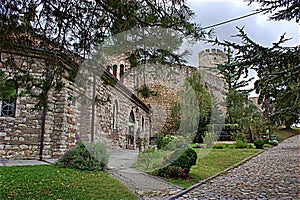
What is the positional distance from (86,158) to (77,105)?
9.10 ft

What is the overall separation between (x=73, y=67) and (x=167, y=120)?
14.4 feet

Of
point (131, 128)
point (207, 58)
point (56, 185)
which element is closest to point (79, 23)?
point (56, 185)

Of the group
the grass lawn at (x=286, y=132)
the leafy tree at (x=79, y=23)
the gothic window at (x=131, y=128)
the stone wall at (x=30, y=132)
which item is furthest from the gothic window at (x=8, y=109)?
the grass lawn at (x=286, y=132)

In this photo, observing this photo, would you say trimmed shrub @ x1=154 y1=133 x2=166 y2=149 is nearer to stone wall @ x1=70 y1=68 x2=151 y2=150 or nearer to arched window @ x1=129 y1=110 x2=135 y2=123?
stone wall @ x1=70 y1=68 x2=151 y2=150

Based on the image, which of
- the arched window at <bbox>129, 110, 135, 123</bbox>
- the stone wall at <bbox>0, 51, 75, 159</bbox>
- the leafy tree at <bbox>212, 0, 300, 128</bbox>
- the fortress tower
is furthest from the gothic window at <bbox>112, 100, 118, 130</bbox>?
the leafy tree at <bbox>212, 0, 300, 128</bbox>

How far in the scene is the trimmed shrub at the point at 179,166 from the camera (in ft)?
18.4

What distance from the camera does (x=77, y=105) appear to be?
27.6 ft

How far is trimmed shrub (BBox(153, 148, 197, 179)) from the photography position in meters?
5.61

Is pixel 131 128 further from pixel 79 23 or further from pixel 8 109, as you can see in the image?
pixel 79 23

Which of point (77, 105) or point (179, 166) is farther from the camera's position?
point (77, 105)

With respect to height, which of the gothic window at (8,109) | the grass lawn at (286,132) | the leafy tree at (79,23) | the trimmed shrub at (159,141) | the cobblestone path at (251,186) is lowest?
the cobblestone path at (251,186)

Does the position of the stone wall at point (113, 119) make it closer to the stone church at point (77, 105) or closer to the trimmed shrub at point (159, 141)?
the stone church at point (77, 105)

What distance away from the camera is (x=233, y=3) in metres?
4.75

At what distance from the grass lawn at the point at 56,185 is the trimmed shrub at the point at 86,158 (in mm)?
350
